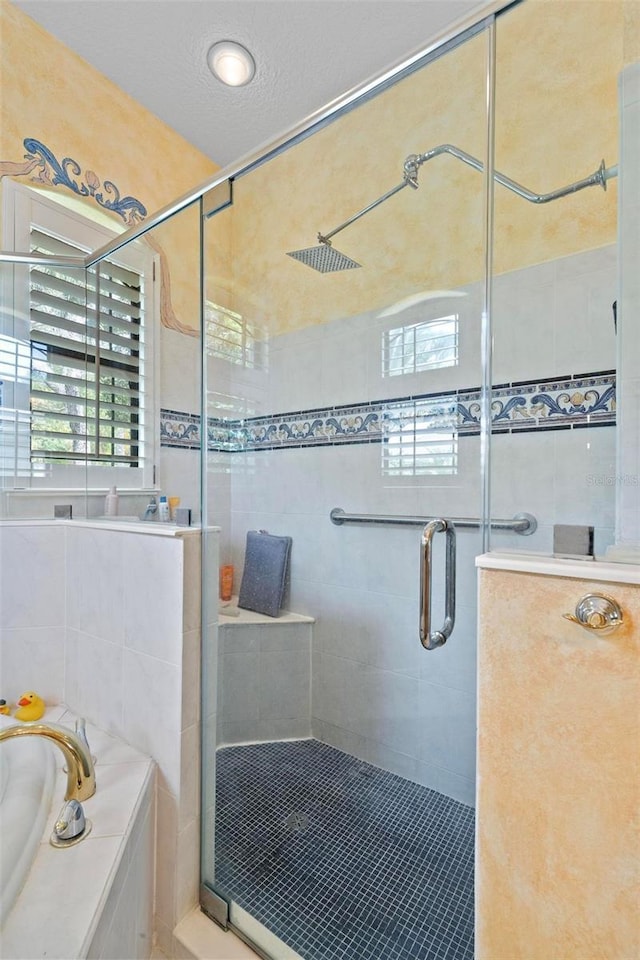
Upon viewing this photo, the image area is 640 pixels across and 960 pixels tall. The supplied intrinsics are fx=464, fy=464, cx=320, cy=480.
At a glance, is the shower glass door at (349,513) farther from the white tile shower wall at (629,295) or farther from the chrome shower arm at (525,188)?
the white tile shower wall at (629,295)

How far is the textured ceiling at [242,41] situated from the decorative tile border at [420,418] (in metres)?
1.01

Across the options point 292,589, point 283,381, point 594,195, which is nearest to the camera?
point 594,195

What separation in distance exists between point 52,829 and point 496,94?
74.4 inches

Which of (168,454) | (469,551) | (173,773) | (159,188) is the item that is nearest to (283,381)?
(168,454)

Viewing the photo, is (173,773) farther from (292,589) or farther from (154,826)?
(292,589)

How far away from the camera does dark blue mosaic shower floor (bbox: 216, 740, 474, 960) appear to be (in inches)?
40.6

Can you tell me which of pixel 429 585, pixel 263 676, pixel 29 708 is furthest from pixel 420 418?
pixel 29 708

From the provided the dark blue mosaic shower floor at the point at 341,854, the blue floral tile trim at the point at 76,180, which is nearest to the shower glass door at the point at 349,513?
the dark blue mosaic shower floor at the point at 341,854

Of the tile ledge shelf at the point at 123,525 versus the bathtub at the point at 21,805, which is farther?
the tile ledge shelf at the point at 123,525

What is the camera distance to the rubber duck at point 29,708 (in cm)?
132

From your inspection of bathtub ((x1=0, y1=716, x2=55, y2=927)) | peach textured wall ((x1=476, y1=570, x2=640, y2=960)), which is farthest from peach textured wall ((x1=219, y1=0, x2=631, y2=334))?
bathtub ((x1=0, y1=716, x2=55, y2=927))

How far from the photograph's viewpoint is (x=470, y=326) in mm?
1510

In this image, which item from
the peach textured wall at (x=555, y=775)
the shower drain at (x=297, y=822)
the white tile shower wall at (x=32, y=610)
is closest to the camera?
the peach textured wall at (x=555, y=775)

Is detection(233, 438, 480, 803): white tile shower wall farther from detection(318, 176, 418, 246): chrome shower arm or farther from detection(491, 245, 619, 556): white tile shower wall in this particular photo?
detection(318, 176, 418, 246): chrome shower arm
